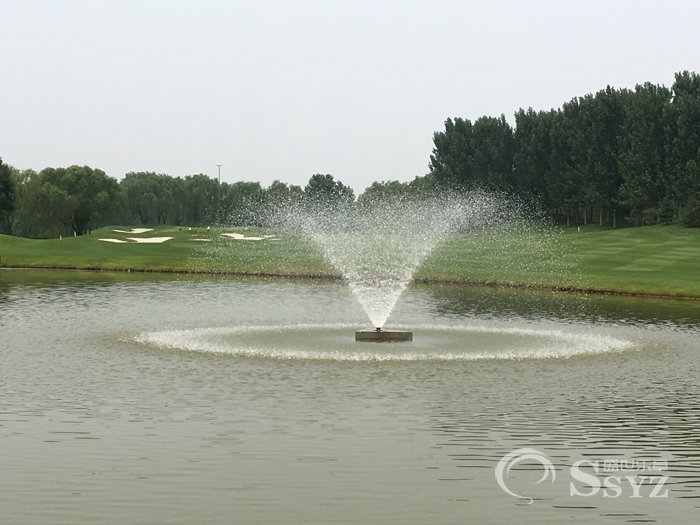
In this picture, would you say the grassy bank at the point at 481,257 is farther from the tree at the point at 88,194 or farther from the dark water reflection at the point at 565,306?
the tree at the point at 88,194

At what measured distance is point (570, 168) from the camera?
442 ft

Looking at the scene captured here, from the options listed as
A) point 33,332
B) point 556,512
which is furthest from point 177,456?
point 33,332

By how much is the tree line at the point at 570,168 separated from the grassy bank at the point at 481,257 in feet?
34.5

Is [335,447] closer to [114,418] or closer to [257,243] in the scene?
[114,418]

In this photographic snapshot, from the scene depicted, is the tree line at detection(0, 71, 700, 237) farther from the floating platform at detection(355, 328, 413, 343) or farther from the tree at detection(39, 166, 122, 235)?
the floating platform at detection(355, 328, 413, 343)

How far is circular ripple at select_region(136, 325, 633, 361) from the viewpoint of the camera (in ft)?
107

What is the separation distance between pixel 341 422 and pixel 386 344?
1446cm

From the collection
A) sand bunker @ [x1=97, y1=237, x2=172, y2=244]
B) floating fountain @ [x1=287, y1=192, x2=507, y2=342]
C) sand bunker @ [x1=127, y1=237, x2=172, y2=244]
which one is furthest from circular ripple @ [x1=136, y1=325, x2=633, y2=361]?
sand bunker @ [x1=127, y1=237, x2=172, y2=244]

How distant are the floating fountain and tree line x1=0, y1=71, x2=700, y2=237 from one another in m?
4.77

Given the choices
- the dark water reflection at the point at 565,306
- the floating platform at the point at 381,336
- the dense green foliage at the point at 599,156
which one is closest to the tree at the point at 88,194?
the dense green foliage at the point at 599,156

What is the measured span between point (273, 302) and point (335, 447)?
117ft

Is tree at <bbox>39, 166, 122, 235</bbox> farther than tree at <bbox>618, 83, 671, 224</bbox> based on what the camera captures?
Yes

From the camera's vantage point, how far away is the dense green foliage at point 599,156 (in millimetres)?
120312

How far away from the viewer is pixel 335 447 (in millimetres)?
18922
